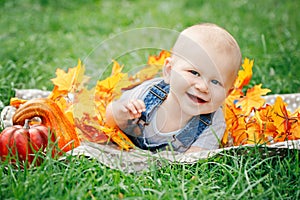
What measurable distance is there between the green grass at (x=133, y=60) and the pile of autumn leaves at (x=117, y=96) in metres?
0.14

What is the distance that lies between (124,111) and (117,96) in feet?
0.59

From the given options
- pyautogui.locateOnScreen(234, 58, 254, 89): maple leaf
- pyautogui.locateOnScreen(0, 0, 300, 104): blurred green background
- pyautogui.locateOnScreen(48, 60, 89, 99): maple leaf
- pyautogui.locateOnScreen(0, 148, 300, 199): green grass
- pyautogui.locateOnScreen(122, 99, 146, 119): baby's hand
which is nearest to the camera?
pyautogui.locateOnScreen(0, 148, 300, 199): green grass

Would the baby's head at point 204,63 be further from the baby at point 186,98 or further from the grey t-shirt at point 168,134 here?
the grey t-shirt at point 168,134

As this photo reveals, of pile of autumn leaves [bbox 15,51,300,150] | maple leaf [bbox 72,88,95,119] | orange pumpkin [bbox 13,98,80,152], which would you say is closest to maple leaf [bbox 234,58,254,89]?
pile of autumn leaves [bbox 15,51,300,150]

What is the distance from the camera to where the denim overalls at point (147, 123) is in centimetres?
240

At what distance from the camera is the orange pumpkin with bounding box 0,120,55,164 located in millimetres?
2209

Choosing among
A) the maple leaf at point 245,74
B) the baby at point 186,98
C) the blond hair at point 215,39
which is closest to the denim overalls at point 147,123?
the baby at point 186,98

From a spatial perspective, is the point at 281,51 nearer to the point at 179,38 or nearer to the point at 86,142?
the point at 179,38

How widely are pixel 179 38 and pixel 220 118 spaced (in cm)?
46

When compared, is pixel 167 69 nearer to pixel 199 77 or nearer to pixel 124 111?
pixel 199 77

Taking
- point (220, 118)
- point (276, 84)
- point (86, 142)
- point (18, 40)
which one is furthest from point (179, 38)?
point (18, 40)

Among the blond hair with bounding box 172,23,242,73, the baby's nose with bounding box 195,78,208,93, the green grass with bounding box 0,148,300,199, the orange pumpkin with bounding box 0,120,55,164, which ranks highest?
the blond hair with bounding box 172,23,242,73

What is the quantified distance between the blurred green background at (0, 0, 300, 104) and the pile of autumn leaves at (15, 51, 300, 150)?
2.16ft

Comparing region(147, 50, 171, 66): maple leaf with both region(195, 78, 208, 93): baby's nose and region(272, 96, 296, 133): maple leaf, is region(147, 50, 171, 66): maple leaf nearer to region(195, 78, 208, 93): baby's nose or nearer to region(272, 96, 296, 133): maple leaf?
region(195, 78, 208, 93): baby's nose
